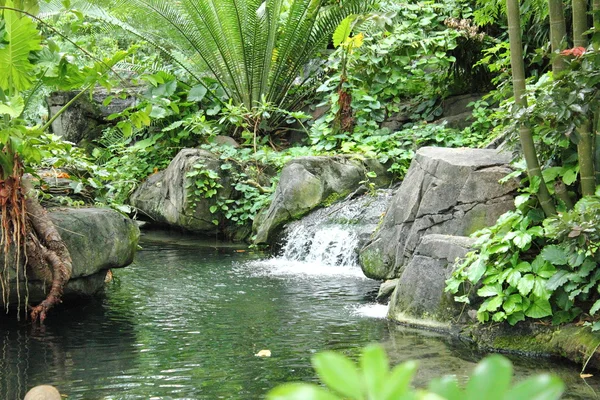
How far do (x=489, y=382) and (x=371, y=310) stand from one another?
21.7ft

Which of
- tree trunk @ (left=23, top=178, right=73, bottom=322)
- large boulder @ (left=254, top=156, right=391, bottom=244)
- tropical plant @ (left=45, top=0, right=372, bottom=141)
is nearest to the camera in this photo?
tree trunk @ (left=23, top=178, right=73, bottom=322)

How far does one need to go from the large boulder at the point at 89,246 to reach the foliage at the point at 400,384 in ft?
21.5

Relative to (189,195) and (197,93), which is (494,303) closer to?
(189,195)

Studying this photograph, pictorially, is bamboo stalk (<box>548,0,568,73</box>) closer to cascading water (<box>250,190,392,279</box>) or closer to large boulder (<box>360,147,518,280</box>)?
large boulder (<box>360,147,518,280</box>)

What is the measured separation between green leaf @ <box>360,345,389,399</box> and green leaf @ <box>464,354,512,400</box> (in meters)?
0.06

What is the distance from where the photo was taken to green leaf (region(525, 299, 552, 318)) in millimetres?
5411

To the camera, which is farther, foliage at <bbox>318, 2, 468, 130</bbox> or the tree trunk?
foliage at <bbox>318, 2, 468, 130</bbox>

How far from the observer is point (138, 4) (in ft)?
45.3

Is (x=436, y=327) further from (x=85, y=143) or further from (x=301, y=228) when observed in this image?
(x=85, y=143)

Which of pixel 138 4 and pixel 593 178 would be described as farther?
pixel 138 4

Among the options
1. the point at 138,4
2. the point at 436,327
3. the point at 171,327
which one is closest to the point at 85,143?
the point at 138,4

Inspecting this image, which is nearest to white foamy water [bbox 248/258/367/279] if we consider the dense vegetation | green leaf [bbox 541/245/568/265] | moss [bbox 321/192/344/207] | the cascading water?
the cascading water

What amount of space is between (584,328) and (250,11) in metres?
10.1

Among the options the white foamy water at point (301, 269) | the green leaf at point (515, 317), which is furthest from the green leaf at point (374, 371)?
the white foamy water at point (301, 269)
